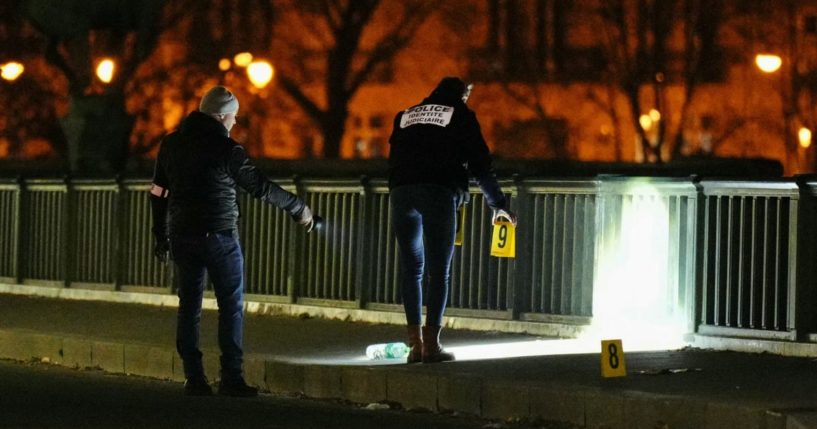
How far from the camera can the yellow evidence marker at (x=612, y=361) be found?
10.3 m

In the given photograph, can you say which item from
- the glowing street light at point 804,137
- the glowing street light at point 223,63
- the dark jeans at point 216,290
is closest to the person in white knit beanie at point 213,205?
the dark jeans at point 216,290

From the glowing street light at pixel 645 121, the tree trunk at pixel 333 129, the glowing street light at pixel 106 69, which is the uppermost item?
the glowing street light at pixel 645 121

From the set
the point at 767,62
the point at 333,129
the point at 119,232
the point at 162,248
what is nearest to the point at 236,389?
the point at 162,248

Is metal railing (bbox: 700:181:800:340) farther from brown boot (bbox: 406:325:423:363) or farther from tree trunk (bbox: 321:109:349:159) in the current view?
tree trunk (bbox: 321:109:349:159)

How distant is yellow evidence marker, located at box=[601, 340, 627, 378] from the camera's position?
1030cm

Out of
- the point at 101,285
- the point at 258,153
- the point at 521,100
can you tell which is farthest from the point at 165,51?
the point at 101,285

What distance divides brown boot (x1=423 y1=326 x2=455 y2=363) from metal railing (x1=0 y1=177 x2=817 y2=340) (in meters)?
2.32

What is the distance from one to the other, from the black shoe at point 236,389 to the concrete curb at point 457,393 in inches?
19.4

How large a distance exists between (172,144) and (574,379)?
9.38 ft

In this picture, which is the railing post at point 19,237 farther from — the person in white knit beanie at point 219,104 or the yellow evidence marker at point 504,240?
the person in white knit beanie at point 219,104

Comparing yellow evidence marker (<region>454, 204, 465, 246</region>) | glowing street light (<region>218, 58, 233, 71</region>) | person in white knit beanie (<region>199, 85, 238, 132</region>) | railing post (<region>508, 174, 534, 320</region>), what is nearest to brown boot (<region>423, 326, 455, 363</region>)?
yellow evidence marker (<region>454, 204, 465, 246</region>)

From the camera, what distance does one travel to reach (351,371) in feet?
36.2

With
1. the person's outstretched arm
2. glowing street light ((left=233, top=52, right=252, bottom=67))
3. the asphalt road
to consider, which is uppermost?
glowing street light ((left=233, top=52, right=252, bottom=67))

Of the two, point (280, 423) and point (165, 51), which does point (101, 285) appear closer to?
point (280, 423)
